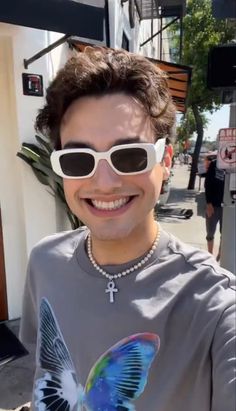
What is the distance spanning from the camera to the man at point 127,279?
93 centimetres

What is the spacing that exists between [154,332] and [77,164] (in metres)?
0.49

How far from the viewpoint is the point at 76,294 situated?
109 centimetres

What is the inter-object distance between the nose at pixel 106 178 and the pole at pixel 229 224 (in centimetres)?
295

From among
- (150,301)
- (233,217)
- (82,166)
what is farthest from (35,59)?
(150,301)

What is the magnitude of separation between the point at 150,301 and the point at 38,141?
9.52 ft

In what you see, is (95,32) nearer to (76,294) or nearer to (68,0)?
(68,0)

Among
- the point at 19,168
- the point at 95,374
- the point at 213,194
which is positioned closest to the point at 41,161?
the point at 19,168

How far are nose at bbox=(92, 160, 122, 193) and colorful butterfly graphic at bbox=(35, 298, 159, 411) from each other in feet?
1.31

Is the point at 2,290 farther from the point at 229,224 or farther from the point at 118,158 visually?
the point at 118,158

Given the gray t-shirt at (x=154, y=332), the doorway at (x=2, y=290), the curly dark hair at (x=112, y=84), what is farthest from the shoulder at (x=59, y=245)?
the doorway at (x=2, y=290)

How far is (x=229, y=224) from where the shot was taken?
12.3ft

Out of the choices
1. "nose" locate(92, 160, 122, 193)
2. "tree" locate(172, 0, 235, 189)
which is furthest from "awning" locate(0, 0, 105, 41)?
"tree" locate(172, 0, 235, 189)

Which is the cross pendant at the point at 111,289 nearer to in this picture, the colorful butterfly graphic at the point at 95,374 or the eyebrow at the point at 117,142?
the colorful butterfly graphic at the point at 95,374

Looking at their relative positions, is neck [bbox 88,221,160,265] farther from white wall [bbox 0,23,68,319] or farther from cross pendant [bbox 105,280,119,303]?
white wall [bbox 0,23,68,319]
